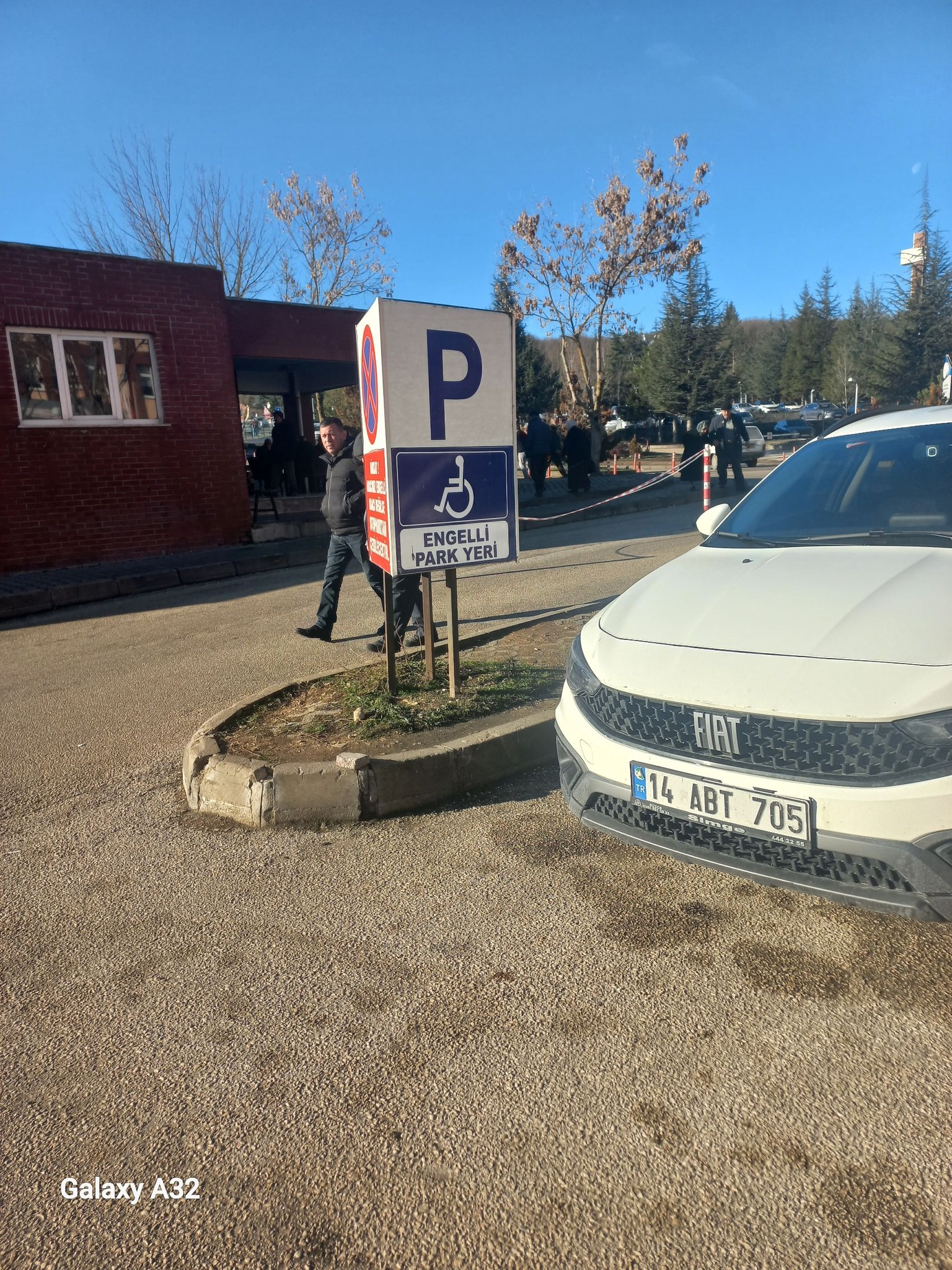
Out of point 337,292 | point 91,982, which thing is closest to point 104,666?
point 91,982

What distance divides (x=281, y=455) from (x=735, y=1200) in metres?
17.7

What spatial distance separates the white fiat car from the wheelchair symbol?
1659 mm

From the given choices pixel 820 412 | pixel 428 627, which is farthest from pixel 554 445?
pixel 820 412

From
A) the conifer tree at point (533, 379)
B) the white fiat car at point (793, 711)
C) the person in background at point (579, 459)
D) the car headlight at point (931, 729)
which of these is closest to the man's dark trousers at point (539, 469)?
the person in background at point (579, 459)

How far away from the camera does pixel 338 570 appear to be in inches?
285

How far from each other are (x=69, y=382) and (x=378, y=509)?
9.88m

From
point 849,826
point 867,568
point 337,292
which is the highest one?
point 337,292

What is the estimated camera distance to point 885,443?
400 cm

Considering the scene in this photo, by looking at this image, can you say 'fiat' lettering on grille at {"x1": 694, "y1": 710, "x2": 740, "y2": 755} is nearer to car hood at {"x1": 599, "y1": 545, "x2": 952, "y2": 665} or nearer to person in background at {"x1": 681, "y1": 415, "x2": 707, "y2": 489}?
car hood at {"x1": 599, "y1": 545, "x2": 952, "y2": 665}

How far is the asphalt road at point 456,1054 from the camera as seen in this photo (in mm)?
1944

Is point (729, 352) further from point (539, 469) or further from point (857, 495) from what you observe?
point (857, 495)

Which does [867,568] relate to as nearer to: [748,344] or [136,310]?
[136,310]

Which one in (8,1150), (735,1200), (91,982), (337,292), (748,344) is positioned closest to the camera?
(735,1200)

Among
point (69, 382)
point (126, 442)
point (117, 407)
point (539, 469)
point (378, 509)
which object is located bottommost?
point (539, 469)
